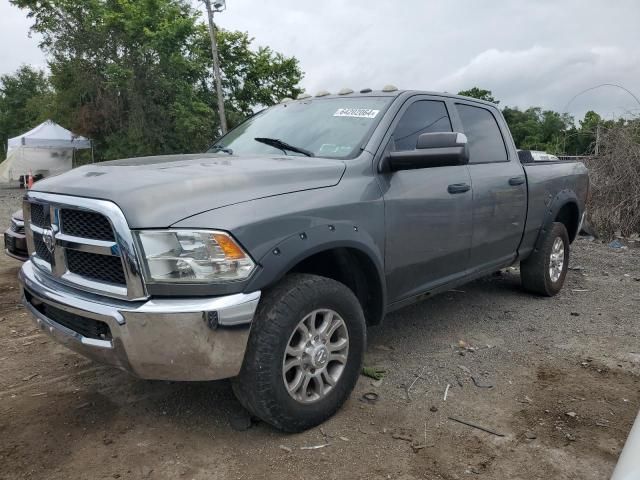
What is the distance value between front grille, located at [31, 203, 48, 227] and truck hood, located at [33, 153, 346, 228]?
10 cm

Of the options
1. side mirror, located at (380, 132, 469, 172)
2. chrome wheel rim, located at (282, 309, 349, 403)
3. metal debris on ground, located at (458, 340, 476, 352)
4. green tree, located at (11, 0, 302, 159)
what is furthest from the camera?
green tree, located at (11, 0, 302, 159)

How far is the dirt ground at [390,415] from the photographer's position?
2.52m

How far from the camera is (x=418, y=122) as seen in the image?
12.2ft

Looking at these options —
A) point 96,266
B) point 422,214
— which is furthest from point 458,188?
point 96,266

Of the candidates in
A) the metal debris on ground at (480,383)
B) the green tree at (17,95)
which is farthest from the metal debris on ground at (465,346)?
the green tree at (17,95)

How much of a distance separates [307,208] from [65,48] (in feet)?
91.0

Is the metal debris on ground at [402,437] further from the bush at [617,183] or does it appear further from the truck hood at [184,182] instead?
the bush at [617,183]

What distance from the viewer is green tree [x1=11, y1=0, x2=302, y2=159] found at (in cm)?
2505

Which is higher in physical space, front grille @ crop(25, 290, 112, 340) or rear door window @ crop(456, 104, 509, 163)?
rear door window @ crop(456, 104, 509, 163)

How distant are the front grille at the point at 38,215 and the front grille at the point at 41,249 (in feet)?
0.23

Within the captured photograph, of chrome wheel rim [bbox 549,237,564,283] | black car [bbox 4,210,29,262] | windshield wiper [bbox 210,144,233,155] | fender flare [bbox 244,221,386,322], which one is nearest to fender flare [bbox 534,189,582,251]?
chrome wheel rim [bbox 549,237,564,283]

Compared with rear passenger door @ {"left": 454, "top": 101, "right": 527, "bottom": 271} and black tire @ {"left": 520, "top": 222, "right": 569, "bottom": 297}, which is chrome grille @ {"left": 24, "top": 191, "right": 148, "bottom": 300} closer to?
rear passenger door @ {"left": 454, "top": 101, "right": 527, "bottom": 271}

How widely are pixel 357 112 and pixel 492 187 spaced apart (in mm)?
1315

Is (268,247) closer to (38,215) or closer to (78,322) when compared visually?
(78,322)
